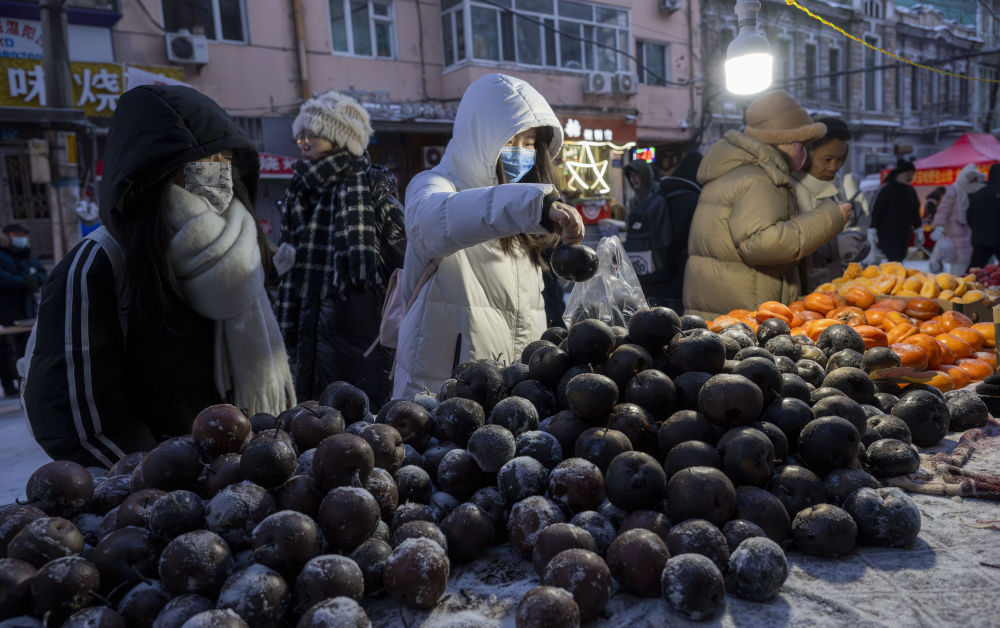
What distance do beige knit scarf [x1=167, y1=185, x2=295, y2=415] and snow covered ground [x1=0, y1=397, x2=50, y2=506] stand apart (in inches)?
93.7

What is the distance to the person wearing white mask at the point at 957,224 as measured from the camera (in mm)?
10109

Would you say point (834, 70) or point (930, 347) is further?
point (834, 70)

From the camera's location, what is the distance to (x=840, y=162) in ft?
13.2

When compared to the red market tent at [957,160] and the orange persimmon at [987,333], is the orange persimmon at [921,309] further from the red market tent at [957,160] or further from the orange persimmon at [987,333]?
the red market tent at [957,160]

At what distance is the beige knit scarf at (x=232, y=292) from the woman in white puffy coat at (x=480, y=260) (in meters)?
0.55

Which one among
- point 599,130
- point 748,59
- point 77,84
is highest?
point 77,84

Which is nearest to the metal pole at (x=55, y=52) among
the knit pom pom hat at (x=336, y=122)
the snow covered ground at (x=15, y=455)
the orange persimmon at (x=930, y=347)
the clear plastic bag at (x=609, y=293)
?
the snow covered ground at (x=15, y=455)

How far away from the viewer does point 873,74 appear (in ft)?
82.7

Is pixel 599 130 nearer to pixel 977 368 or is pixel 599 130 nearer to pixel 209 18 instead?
pixel 209 18

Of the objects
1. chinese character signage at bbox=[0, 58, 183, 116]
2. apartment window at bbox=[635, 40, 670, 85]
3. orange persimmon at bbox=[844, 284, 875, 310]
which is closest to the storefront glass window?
apartment window at bbox=[635, 40, 670, 85]

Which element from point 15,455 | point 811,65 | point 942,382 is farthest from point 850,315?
point 811,65

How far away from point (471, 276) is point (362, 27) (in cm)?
1254

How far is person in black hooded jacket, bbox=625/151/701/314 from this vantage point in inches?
193

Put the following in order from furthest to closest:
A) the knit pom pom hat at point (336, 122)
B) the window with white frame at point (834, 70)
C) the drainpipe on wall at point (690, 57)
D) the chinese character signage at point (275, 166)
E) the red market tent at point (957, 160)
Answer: the window with white frame at point (834, 70) < the drainpipe on wall at point (690, 57) < the red market tent at point (957, 160) < the chinese character signage at point (275, 166) < the knit pom pom hat at point (336, 122)
